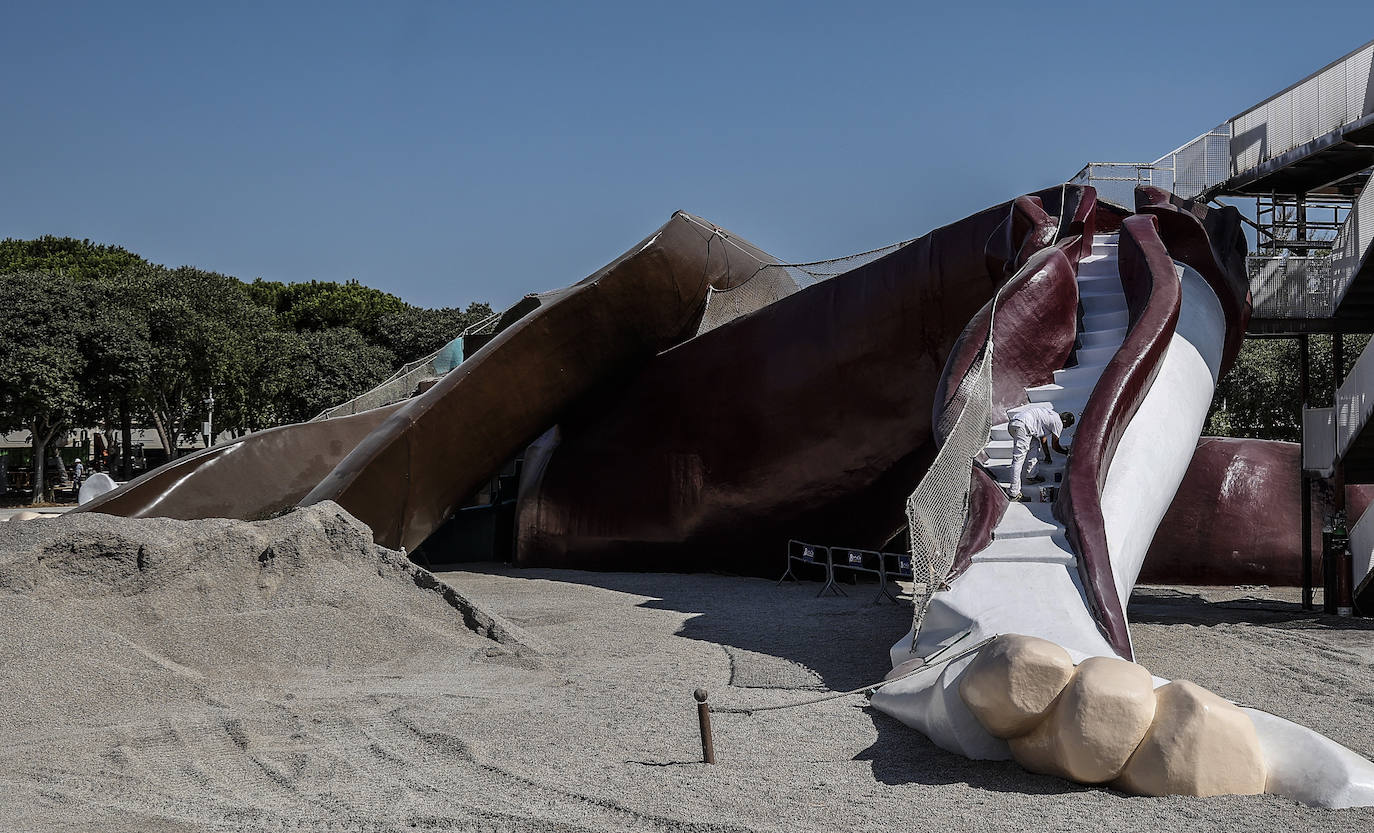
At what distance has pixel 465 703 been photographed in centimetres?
790

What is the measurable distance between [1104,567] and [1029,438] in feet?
5.80

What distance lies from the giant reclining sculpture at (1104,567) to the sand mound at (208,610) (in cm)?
391

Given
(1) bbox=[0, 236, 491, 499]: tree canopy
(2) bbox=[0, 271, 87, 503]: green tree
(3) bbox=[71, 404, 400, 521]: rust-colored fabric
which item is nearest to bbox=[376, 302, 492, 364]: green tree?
(1) bbox=[0, 236, 491, 499]: tree canopy

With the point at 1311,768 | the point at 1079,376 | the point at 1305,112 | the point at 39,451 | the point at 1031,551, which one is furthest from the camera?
the point at 39,451

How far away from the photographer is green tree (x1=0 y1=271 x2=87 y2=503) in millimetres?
34062

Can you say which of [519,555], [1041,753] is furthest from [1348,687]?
[519,555]

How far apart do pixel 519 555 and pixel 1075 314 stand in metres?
9.68

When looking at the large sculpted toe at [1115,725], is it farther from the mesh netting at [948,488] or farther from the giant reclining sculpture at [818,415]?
the mesh netting at [948,488]

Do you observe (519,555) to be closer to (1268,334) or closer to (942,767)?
(1268,334)

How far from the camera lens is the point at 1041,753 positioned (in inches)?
233

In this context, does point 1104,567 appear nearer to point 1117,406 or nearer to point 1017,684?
point 1117,406

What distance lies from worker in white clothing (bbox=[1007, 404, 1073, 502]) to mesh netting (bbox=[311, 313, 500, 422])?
445 inches

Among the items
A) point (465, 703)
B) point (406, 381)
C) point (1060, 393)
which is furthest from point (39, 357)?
point (1060, 393)

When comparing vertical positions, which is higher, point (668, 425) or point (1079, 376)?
point (1079, 376)
